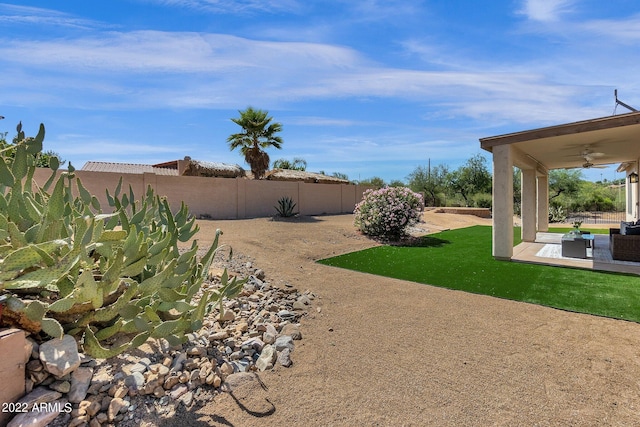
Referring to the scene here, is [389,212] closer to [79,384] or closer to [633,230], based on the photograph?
[633,230]

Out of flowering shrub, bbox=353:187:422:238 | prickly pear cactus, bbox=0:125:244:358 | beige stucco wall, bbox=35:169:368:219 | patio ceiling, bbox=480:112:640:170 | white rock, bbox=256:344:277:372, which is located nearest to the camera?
prickly pear cactus, bbox=0:125:244:358

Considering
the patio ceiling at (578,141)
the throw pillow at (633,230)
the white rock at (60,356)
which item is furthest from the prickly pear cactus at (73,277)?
the throw pillow at (633,230)

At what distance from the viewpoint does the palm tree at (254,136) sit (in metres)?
16.3

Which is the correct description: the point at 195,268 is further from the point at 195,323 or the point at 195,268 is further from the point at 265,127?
the point at 265,127

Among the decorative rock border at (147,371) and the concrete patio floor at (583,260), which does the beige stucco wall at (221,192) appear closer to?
the decorative rock border at (147,371)

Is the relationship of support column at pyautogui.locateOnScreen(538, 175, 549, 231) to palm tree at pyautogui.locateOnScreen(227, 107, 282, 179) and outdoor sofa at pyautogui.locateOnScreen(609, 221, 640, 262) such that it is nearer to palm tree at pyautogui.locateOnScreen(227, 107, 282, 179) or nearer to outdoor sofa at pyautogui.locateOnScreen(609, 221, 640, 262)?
outdoor sofa at pyautogui.locateOnScreen(609, 221, 640, 262)

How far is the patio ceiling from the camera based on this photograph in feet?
22.3

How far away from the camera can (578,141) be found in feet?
27.4

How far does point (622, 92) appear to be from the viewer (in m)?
13.6

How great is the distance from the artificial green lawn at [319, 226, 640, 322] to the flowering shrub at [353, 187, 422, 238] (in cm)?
133

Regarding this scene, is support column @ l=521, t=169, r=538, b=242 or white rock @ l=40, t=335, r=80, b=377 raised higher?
support column @ l=521, t=169, r=538, b=242

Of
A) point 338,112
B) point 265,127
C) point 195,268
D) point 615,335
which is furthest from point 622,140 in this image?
point 265,127

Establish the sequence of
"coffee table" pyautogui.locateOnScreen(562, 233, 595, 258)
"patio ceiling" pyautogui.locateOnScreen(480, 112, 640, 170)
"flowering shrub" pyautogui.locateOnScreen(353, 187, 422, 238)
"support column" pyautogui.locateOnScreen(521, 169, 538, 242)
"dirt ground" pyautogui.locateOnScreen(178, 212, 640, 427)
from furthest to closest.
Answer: "support column" pyautogui.locateOnScreen(521, 169, 538, 242) → "flowering shrub" pyautogui.locateOnScreen(353, 187, 422, 238) → "coffee table" pyautogui.locateOnScreen(562, 233, 595, 258) → "patio ceiling" pyautogui.locateOnScreen(480, 112, 640, 170) → "dirt ground" pyautogui.locateOnScreen(178, 212, 640, 427)

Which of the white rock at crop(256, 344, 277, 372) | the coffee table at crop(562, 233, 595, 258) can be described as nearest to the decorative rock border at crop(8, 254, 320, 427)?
the white rock at crop(256, 344, 277, 372)
